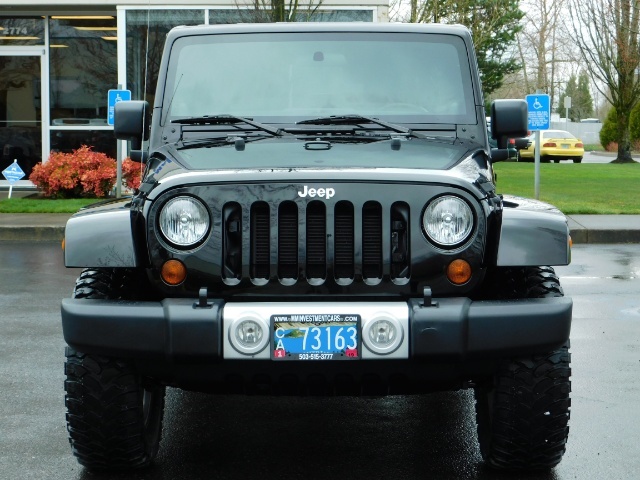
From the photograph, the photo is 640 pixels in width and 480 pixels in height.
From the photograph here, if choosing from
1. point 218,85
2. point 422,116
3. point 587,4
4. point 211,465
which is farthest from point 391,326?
point 587,4

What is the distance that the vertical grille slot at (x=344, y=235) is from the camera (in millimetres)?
→ 4094

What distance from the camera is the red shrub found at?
17938 mm

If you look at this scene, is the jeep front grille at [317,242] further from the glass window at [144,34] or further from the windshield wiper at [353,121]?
the glass window at [144,34]

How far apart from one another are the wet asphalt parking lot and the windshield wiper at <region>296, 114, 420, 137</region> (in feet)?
4.65

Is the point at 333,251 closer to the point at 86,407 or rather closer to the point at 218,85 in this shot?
the point at 86,407

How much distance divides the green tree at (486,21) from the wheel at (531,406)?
2507 centimetres

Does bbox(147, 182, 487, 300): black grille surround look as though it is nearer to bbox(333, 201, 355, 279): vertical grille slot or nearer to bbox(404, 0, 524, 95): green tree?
bbox(333, 201, 355, 279): vertical grille slot

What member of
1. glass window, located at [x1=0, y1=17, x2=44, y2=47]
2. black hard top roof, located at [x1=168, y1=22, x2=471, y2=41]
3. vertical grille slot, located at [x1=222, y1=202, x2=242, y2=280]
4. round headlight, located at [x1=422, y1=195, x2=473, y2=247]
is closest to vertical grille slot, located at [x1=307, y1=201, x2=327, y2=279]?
vertical grille slot, located at [x1=222, y1=202, x2=242, y2=280]

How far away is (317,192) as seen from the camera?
407cm

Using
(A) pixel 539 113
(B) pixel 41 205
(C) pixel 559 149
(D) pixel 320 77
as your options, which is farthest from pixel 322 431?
(C) pixel 559 149

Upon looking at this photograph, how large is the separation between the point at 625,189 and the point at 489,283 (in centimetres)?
1877

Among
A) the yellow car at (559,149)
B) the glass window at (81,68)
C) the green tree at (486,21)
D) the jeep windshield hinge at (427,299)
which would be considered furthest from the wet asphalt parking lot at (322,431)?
the yellow car at (559,149)

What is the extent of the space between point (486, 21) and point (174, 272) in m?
36.2

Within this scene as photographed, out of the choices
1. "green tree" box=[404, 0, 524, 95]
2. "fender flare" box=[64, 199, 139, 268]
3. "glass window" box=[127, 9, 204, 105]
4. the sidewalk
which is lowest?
the sidewalk
